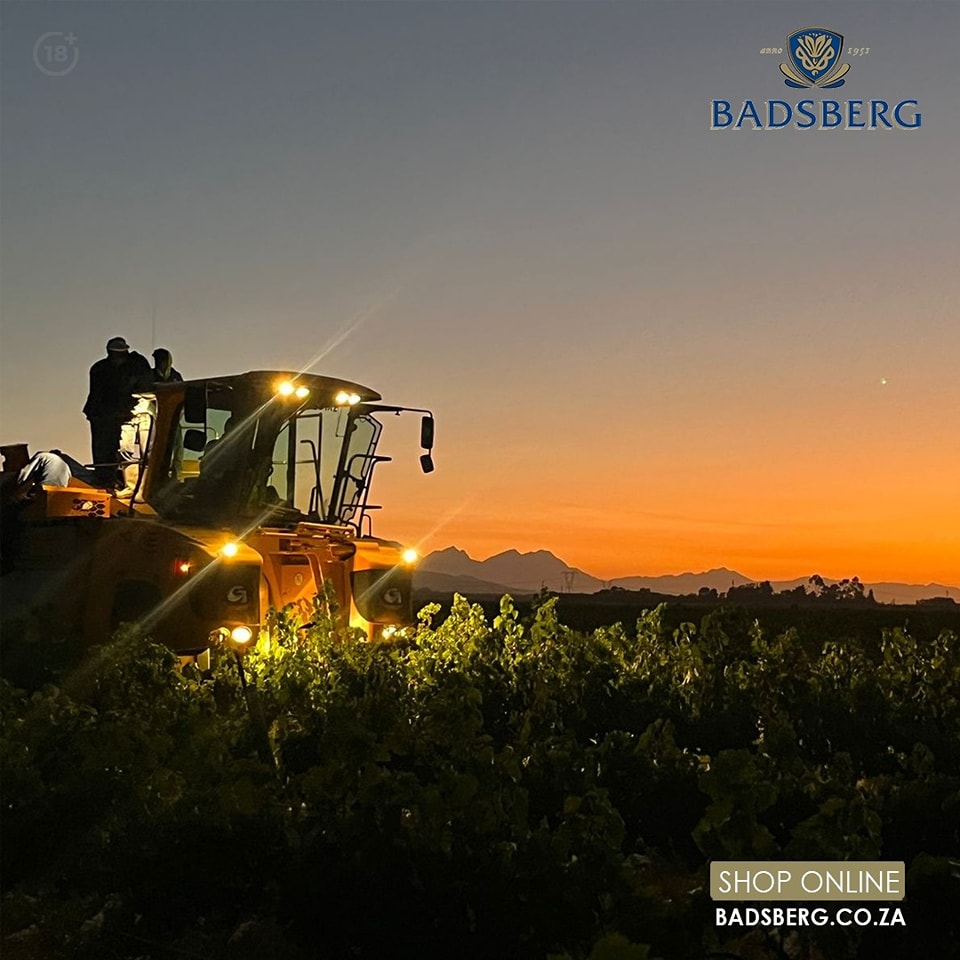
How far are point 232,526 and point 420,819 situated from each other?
7.20 m

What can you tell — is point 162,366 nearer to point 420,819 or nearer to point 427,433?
point 427,433

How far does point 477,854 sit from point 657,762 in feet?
9.03

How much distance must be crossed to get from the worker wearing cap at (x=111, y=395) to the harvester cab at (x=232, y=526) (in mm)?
522

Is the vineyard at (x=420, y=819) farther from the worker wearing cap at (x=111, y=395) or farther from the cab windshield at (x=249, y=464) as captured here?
the worker wearing cap at (x=111, y=395)

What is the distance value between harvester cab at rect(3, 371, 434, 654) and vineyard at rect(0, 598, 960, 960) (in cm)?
91

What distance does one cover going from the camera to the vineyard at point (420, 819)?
5016 mm

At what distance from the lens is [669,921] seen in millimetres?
4715

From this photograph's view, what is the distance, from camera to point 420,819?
5465 mm

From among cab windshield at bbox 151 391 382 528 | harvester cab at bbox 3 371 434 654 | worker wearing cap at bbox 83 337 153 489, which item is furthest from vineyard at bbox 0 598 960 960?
worker wearing cap at bbox 83 337 153 489

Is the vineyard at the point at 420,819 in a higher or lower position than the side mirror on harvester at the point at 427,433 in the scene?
lower

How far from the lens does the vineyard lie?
16.5 ft

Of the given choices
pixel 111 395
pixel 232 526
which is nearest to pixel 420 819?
pixel 232 526

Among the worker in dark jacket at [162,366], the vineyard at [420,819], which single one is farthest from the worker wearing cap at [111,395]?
the vineyard at [420,819]

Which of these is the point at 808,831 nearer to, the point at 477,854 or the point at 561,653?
the point at 477,854
